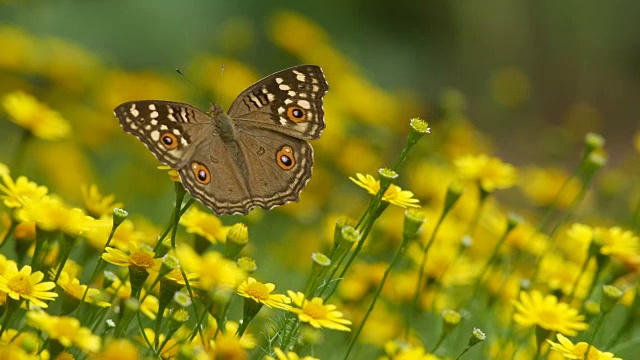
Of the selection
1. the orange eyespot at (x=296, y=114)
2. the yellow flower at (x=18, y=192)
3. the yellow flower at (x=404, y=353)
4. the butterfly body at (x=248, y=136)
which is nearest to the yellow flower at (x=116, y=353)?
the yellow flower at (x=404, y=353)

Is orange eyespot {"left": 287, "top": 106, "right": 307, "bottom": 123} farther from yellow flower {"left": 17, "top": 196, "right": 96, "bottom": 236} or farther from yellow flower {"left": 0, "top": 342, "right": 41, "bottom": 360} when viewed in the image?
yellow flower {"left": 0, "top": 342, "right": 41, "bottom": 360}

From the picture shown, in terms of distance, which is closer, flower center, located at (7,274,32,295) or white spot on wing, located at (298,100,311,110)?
flower center, located at (7,274,32,295)

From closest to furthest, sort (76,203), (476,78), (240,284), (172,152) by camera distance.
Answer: (240,284), (172,152), (76,203), (476,78)

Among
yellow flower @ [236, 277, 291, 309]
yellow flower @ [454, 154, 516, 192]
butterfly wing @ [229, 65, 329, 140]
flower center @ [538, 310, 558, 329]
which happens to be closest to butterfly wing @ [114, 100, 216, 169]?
butterfly wing @ [229, 65, 329, 140]

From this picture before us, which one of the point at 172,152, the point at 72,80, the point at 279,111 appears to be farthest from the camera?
the point at 72,80

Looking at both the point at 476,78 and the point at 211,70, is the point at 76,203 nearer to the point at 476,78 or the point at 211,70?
the point at 211,70

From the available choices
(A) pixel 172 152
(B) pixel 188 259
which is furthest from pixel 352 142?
(B) pixel 188 259
